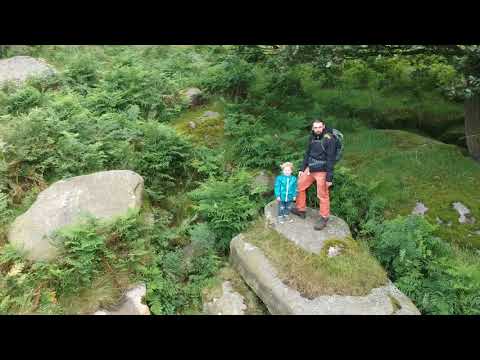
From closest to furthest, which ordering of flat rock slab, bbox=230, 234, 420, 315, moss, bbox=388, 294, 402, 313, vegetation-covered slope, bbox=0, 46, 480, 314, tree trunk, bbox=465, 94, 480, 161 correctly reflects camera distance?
flat rock slab, bbox=230, 234, 420, 315, moss, bbox=388, 294, 402, 313, vegetation-covered slope, bbox=0, 46, 480, 314, tree trunk, bbox=465, 94, 480, 161

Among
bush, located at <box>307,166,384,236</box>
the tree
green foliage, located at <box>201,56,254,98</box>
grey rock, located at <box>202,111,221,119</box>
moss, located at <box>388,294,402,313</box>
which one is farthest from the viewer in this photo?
green foliage, located at <box>201,56,254,98</box>

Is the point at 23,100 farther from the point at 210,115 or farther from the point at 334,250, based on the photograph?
the point at 334,250

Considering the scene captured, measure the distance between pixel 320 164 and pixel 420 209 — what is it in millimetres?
2977

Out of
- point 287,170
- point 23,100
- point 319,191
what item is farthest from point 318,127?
point 23,100

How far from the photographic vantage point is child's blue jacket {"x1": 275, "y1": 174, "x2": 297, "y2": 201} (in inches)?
373

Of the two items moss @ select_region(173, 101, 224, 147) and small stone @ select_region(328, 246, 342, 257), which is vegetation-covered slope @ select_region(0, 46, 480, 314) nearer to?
moss @ select_region(173, 101, 224, 147)

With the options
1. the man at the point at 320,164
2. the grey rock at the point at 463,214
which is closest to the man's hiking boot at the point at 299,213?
the man at the point at 320,164

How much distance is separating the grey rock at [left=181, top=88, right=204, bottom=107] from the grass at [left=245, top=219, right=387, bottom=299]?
279 inches

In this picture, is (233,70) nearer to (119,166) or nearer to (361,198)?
(119,166)

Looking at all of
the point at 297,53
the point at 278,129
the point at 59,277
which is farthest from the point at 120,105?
the point at 59,277

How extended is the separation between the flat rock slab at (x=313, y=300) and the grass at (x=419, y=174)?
2.62 meters

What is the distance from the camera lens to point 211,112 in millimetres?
14680

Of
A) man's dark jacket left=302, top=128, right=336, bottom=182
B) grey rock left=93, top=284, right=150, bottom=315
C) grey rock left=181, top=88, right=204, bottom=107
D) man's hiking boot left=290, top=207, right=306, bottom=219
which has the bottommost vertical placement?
grey rock left=93, top=284, right=150, bottom=315

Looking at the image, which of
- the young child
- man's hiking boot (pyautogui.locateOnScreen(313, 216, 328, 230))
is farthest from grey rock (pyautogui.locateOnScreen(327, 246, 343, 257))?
the young child
